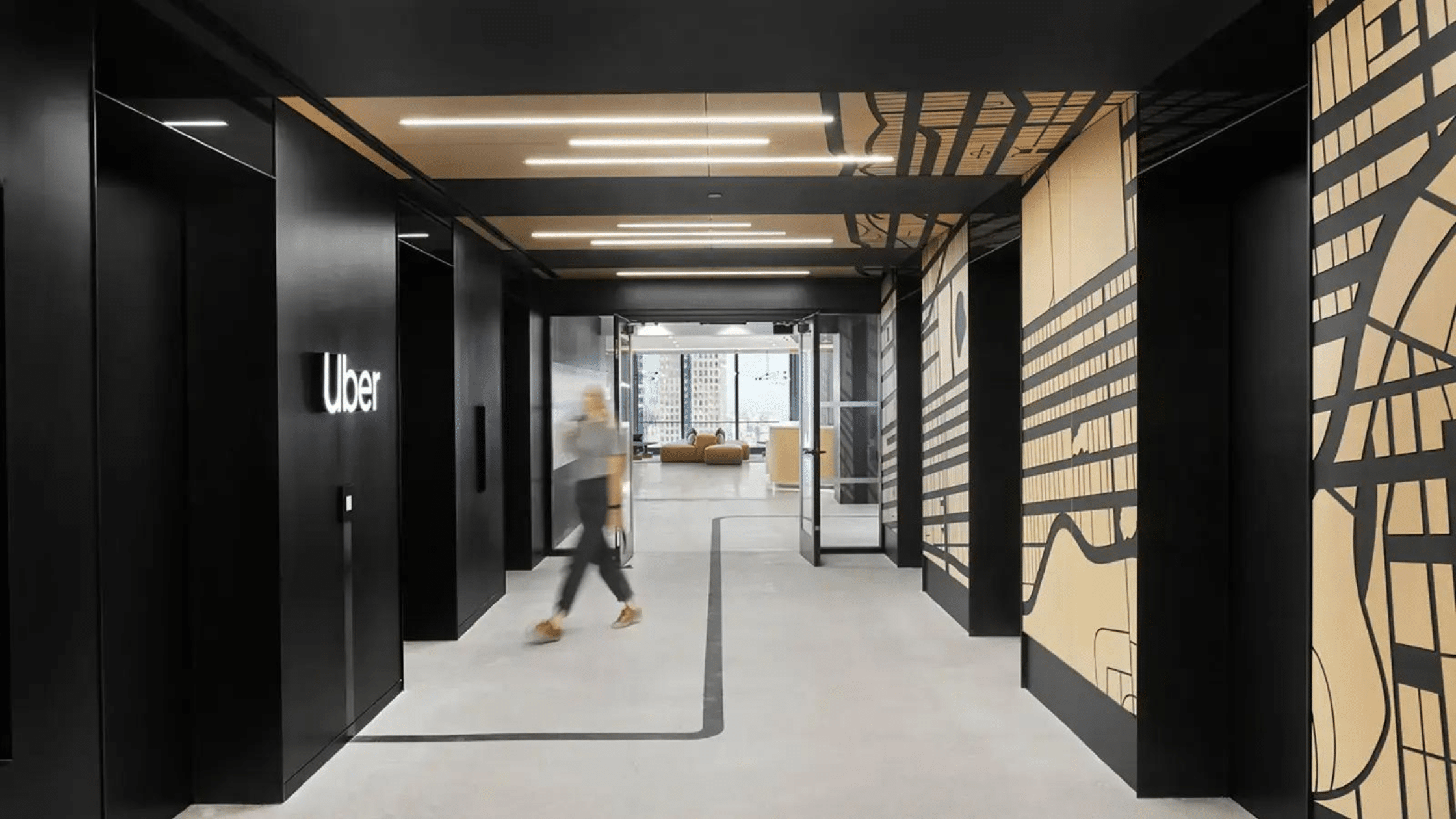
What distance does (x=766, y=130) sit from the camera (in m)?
4.27

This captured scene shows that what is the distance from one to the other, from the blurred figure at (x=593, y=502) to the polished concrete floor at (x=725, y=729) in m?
0.19

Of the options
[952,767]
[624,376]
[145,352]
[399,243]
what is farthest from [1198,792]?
[624,376]

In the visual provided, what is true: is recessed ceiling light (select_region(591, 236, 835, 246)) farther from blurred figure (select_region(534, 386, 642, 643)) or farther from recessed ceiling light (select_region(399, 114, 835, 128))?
recessed ceiling light (select_region(399, 114, 835, 128))

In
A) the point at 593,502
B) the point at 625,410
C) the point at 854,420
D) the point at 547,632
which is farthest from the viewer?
the point at 854,420

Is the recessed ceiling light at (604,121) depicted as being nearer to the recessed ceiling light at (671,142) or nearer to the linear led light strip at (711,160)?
the recessed ceiling light at (671,142)

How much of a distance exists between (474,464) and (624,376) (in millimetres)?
3388

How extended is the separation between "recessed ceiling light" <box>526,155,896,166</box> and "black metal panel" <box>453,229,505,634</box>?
1.57 m

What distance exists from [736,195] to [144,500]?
351 centimetres

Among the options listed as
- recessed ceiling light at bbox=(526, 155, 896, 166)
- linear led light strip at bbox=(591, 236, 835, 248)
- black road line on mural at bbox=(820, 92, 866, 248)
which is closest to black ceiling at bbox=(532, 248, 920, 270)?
linear led light strip at bbox=(591, 236, 835, 248)

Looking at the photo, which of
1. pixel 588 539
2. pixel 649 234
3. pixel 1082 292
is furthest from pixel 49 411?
pixel 649 234

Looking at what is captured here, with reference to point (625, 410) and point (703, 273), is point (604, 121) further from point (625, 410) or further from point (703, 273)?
point (625, 410)

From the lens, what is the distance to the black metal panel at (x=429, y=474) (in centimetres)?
602

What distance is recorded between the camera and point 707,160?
4816 mm

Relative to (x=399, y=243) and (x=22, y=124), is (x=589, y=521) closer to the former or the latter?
(x=399, y=243)
